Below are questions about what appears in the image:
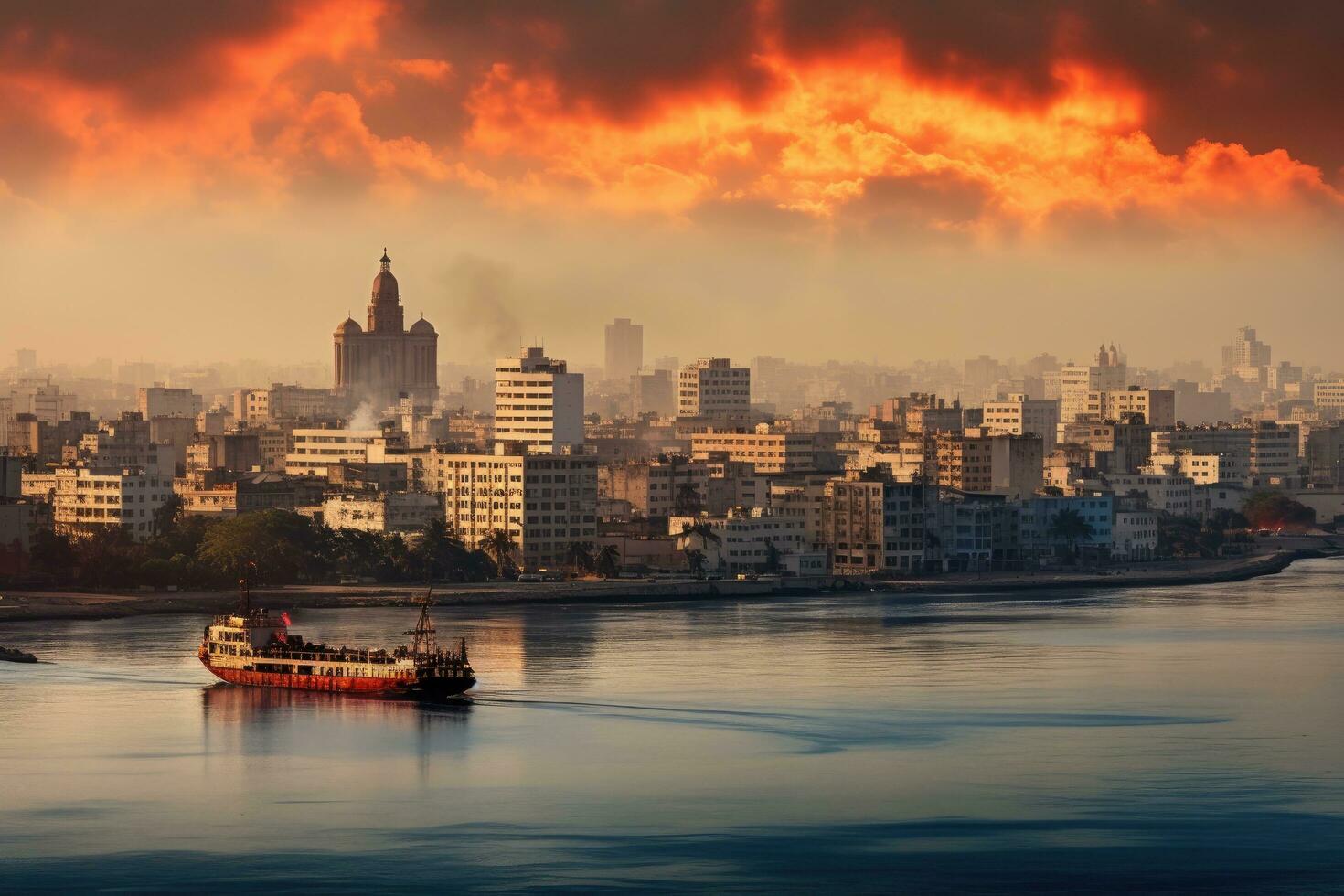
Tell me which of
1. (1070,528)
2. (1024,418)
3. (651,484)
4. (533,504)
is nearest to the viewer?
(533,504)

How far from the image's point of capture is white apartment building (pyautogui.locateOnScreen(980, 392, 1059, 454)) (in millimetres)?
117125

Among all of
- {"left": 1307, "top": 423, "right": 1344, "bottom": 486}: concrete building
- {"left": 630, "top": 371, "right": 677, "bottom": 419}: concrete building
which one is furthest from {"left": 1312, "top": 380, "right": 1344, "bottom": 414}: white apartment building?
{"left": 1307, "top": 423, "right": 1344, "bottom": 486}: concrete building

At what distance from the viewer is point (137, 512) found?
6788 centimetres

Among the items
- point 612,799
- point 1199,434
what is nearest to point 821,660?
point 612,799

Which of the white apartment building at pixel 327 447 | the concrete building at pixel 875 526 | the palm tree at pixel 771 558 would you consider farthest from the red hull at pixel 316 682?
the white apartment building at pixel 327 447

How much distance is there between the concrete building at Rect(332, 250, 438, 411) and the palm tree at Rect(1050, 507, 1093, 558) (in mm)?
54061

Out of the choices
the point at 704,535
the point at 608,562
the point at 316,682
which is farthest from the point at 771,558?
the point at 316,682

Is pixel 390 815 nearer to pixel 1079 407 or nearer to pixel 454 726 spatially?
pixel 454 726

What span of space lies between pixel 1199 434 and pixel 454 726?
71375 mm

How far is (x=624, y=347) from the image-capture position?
614 ft

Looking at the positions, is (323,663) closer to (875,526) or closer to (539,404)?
(875,526)

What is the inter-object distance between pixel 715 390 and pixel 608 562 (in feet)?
186

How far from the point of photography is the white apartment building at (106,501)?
6744 centimetres

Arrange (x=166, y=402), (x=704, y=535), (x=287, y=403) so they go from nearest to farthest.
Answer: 1. (x=704, y=535)
2. (x=287, y=403)
3. (x=166, y=402)
